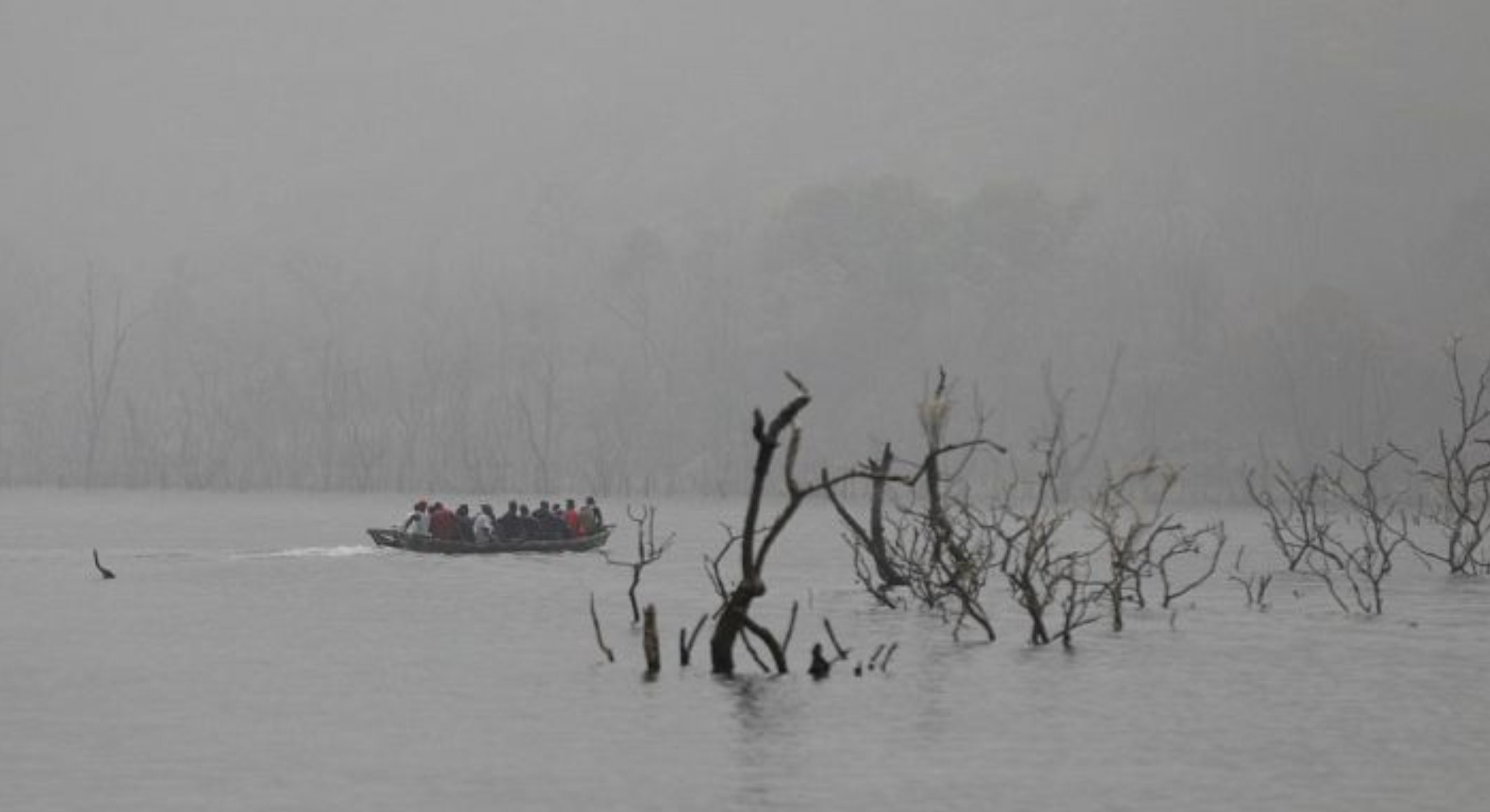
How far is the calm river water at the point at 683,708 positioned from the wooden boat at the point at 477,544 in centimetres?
312

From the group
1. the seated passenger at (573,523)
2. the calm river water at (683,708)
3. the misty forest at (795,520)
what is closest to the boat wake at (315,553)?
the misty forest at (795,520)

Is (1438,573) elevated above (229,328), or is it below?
below

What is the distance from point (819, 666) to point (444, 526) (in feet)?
99.7

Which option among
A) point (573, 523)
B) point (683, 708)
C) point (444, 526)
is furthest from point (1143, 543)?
point (683, 708)

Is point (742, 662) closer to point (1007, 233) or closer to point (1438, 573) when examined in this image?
point (1438, 573)

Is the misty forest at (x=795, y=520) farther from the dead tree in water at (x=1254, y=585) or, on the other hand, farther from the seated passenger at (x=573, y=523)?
the dead tree in water at (x=1254, y=585)

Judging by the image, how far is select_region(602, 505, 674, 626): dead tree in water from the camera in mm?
45344

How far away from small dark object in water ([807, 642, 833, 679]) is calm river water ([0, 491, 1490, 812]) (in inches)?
15.5

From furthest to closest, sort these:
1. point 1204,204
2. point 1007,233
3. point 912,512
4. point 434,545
Result: 1. point 1204,204
2. point 1007,233
3. point 434,545
4. point 912,512

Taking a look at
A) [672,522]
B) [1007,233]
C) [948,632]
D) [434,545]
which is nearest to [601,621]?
[948,632]

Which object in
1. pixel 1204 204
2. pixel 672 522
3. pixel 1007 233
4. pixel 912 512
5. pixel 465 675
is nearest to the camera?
pixel 465 675

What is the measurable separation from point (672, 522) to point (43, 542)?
35.1 meters

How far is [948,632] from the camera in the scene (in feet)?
167

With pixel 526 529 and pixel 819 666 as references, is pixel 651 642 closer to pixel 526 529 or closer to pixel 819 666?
pixel 819 666
